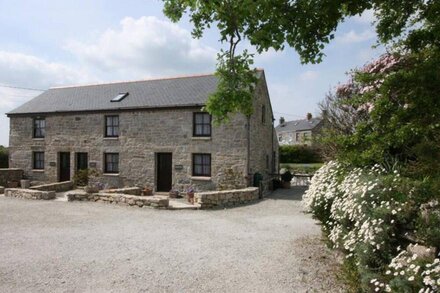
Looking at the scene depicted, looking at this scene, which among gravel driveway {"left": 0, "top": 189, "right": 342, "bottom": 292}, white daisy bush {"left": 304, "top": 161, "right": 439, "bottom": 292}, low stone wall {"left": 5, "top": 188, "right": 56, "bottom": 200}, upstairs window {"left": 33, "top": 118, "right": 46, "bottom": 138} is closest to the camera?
white daisy bush {"left": 304, "top": 161, "right": 439, "bottom": 292}

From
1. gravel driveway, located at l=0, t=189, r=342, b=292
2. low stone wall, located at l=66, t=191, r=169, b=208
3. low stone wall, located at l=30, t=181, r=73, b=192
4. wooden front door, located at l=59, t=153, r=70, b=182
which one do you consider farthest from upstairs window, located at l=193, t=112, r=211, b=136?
wooden front door, located at l=59, t=153, r=70, b=182

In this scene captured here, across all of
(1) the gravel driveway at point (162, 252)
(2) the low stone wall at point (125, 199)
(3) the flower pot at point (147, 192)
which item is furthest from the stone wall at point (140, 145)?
(1) the gravel driveway at point (162, 252)

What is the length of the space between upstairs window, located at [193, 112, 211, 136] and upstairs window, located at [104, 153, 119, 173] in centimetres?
519

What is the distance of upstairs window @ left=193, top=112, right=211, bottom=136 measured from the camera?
1758 centimetres

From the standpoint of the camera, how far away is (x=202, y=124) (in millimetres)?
17703

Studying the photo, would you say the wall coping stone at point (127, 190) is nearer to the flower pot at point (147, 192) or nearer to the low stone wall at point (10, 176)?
the flower pot at point (147, 192)

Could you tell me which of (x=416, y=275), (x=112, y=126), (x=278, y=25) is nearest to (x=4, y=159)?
(x=112, y=126)

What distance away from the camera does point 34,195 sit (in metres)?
16.5

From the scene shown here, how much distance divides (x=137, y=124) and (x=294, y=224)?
1117 cm

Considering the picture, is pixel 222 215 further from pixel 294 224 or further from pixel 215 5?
pixel 215 5

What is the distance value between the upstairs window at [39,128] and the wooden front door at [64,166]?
Result: 2.06 metres

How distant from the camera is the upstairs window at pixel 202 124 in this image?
57.7 ft

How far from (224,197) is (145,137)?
6553 mm

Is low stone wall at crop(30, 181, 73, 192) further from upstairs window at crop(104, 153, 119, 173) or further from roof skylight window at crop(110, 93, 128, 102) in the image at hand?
roof skylight window at crop(110, 93, 128, 102)
